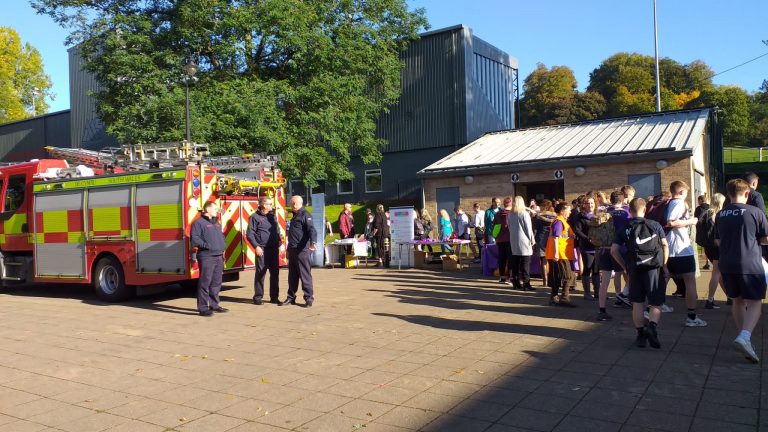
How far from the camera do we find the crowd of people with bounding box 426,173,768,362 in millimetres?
5832

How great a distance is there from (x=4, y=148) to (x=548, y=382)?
48471 millimetres

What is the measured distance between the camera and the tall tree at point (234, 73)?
60.5 ft

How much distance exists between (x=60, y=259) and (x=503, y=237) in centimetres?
885

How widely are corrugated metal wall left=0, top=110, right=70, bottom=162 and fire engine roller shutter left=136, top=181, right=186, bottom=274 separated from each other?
3400 centimetres

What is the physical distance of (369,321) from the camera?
27.5 ft

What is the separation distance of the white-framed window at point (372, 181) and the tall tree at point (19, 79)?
33.5 m

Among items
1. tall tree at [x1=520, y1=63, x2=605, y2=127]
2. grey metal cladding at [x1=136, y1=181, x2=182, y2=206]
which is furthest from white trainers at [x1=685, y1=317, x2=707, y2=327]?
tall tree at [x1=520, y1=63, x2=605, y2=127]

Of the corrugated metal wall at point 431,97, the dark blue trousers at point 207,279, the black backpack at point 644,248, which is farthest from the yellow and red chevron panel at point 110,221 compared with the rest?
the corrugated metal wall at point 431,97

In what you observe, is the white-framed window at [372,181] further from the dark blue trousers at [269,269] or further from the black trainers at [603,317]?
the black trainers at [603,317]

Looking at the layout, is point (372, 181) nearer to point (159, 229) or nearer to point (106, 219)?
point (106, 219)

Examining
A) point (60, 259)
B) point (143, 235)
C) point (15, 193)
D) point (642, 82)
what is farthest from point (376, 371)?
point (642, 82)

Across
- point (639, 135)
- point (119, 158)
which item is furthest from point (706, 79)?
point (119, 158)

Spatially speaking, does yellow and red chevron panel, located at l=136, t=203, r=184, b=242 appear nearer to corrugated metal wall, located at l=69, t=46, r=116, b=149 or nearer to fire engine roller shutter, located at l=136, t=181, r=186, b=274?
fire engine roller shutter, located at l=136, t=181, r=186, b=274

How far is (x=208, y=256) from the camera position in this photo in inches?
361
